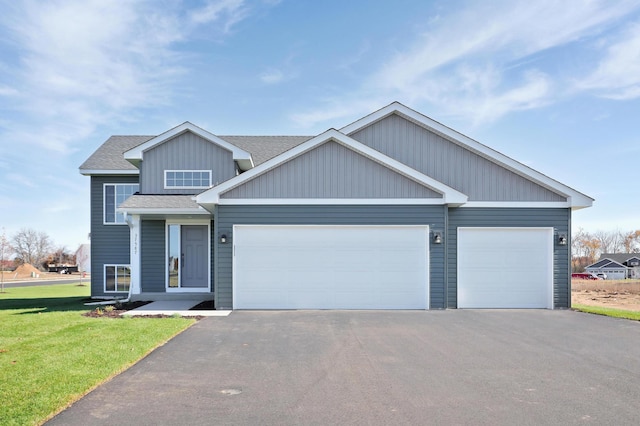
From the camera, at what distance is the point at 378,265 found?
11250 millimetres

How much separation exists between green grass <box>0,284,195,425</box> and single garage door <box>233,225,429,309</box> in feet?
8.14

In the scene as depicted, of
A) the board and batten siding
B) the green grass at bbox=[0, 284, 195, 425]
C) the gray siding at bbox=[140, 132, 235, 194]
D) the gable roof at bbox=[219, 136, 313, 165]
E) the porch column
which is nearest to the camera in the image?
the green grass at bbox=[0, 284, 195, 425]

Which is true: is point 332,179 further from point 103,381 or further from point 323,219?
point 103,381

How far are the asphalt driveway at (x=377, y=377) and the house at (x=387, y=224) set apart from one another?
220 cm

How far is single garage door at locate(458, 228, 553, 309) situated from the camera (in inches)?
460

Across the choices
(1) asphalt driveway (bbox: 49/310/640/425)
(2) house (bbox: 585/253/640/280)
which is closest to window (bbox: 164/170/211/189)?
(1) asphalt driveway (bbox: 49/310/640/425)

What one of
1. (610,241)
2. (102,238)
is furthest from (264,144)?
(610,241)

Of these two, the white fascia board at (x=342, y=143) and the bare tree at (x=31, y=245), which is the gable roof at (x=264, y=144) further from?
the bare tree at (x=31, y=245)

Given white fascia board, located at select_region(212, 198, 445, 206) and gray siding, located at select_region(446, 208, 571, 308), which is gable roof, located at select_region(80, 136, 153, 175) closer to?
white fascia board, located at select_region(212, 198, 445, 206)

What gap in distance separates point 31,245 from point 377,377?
8242cm

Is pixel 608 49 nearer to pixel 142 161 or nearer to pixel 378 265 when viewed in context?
pixel 378 265

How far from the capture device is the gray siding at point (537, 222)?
11.8 meters

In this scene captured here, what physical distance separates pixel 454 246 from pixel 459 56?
6180 mm

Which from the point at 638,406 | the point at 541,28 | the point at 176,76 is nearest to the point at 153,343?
the point at 638,406
